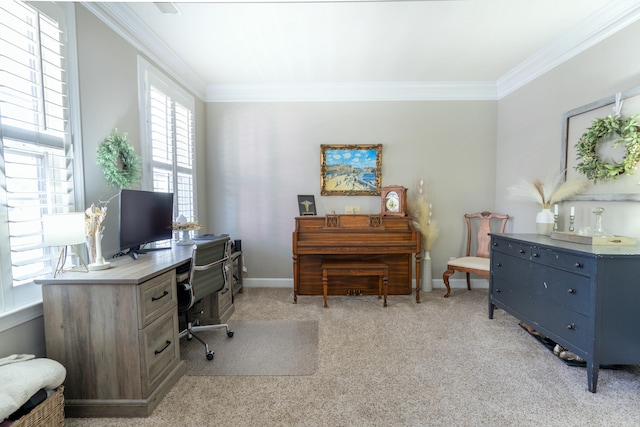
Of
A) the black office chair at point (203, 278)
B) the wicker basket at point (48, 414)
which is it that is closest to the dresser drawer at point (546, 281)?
the black office chair at point (203, 278)

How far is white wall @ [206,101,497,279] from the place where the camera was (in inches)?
150

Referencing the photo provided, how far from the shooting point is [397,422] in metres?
1.57

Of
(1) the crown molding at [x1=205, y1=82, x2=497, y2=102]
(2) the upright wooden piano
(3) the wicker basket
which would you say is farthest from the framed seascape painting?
(3) the wicker basket

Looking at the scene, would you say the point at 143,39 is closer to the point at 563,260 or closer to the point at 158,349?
the point at 158,349

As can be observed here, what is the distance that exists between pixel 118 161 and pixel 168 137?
928mm

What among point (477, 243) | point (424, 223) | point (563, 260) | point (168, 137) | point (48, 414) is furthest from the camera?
point (477, 243)

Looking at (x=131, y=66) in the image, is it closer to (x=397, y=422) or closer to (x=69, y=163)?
(x=69, y=163)

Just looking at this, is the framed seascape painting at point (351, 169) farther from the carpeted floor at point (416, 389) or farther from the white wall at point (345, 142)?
the carpeted floor at point (416, 389)

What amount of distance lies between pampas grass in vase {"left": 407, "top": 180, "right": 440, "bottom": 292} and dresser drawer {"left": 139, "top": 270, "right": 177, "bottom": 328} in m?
2.86

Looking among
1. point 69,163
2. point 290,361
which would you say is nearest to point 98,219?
point 69,163

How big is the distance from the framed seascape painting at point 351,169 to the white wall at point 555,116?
1680 millimetres

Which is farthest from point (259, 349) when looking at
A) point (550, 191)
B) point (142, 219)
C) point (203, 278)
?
point (550, 191)

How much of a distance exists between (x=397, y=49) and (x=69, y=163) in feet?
9.83

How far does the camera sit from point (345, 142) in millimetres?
3832
